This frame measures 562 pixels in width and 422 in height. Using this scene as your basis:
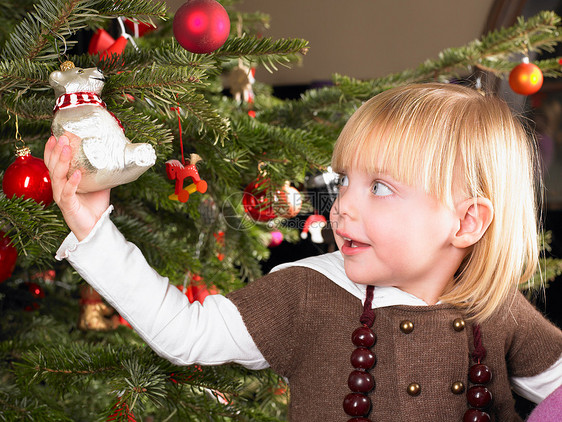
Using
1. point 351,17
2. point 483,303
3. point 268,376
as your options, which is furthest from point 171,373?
point 351,17

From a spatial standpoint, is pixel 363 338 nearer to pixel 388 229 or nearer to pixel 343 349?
pixel 343 349

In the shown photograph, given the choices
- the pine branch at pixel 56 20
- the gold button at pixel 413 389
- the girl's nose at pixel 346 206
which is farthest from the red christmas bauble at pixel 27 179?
the gold button at pixel 413 389

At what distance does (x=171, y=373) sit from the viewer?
67 centimetres

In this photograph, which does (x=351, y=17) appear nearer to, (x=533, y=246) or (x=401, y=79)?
(x=401, y=79)

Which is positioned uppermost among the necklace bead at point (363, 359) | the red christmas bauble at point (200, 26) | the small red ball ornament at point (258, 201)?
the red christmas bauble at point (200, 26)

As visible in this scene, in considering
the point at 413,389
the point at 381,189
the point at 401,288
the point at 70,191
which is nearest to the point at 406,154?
the point at 381,189

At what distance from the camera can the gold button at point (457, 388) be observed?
2.24 feet

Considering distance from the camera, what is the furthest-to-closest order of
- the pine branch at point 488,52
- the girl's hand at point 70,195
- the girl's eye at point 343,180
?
the pine branch at point 488,52 → the girl's eye at point 343,180 → the girl's hand at point 70,195

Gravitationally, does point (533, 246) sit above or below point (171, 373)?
above

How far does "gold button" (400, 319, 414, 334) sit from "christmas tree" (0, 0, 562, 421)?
203 millimetres

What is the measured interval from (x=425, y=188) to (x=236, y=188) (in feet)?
1.10

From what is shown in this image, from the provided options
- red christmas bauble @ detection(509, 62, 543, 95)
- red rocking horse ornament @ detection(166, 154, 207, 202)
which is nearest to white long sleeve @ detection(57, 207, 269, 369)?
red rocking horse ornament @ detection(166, 154, 207, 202)

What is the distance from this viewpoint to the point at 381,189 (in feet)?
2.26

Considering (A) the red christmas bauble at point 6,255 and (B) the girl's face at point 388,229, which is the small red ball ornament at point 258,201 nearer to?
(B) the girl's face at point 388,229
